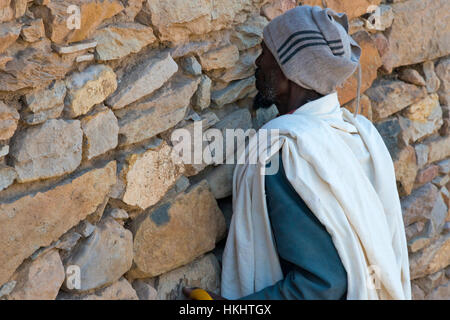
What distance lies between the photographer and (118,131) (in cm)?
173

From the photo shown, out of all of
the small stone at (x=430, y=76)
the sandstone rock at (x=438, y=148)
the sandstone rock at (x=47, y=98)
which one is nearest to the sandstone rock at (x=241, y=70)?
the sandstone rock at (x=47, y=98)

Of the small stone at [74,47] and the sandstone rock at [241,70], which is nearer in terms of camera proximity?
the small stone at [74,47]

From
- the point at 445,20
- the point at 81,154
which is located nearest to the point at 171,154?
the point at 81,154

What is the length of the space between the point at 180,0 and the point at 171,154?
1.65 feet

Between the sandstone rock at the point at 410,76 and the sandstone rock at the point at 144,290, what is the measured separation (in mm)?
1732

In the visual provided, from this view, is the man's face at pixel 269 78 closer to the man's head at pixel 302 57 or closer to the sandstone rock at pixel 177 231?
the man's head at pixel 302 57

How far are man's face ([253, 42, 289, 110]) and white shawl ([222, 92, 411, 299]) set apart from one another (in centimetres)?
12

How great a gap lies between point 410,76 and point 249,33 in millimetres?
1089

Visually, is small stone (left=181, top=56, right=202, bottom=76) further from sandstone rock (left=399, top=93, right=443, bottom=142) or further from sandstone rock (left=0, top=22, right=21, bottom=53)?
sandstone rock (left=399, top=93, right=443, bottom=142)

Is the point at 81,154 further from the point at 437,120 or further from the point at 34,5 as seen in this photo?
the point at 437,120

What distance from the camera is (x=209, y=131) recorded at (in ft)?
6.74

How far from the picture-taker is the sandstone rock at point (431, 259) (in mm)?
2971

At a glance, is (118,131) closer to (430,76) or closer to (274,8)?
(274,8)

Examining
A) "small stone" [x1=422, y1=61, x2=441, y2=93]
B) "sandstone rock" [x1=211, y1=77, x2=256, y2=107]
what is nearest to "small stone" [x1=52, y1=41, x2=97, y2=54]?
"sandstone rock" [x1=211, y1=77, x2=256, y2=107]
